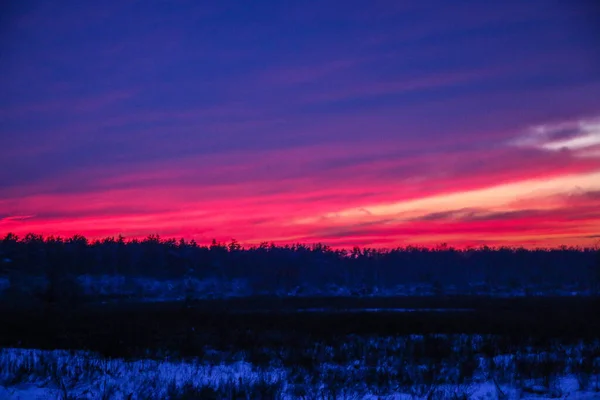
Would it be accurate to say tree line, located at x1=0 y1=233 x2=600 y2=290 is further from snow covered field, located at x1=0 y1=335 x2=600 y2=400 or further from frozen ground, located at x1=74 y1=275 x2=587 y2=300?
snow covered field, located at x1=0 y1=335 x2=600 y2=400

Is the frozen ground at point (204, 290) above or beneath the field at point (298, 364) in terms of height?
beneath

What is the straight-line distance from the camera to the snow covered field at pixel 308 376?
897 cm

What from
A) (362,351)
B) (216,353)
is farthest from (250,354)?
(362,351)

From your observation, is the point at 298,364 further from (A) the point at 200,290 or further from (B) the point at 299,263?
(B) the point at 299,263

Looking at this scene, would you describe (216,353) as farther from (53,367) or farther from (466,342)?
(466,342)

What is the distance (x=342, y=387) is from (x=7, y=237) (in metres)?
129

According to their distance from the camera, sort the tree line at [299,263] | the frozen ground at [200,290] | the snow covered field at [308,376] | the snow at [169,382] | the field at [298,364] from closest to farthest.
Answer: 1. the snow at [169,382]
2. the snow covered field at [308,376]
3. the field at [298,364]
4. the frozen ground at [200,290]
5. the tree line at [299,263]

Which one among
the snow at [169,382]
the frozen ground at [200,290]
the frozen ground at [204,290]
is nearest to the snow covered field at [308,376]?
the snow at [169,382]

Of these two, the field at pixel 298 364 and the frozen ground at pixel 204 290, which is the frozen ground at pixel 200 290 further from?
the field at pixel 298 364

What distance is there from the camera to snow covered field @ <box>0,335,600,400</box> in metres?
8.97

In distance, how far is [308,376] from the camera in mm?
11000

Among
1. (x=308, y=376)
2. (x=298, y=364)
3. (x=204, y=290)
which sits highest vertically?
(x=308, y=376)

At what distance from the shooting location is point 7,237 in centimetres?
11850

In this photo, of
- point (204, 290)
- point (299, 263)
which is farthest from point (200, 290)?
point (299, 263)
